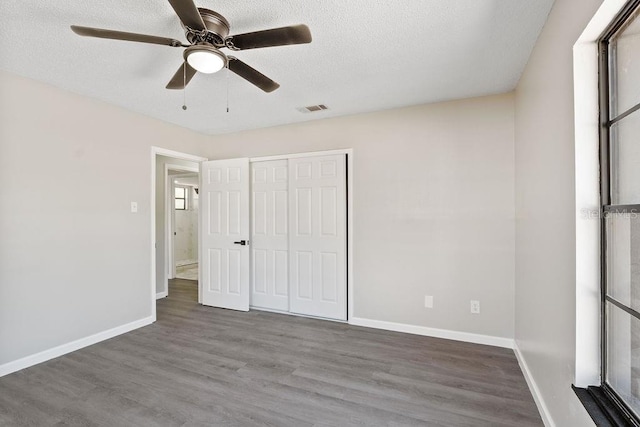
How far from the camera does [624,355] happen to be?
1223 millimetres

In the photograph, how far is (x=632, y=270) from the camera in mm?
1172

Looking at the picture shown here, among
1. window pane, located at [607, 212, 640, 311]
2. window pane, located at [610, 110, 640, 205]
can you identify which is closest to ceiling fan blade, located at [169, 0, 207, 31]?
window pane, located at [610, 110, 640, 205]

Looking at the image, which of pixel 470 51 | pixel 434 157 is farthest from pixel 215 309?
pixel 470 51

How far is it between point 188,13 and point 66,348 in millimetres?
3179

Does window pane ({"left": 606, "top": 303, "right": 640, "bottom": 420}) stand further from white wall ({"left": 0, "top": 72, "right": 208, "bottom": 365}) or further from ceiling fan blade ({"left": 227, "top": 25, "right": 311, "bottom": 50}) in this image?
white wall ({"left": 0, "top": 72, "right": 208, "bottom": 365})

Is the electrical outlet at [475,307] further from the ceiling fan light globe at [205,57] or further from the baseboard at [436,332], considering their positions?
the ceiling fan light globe at [205,57]

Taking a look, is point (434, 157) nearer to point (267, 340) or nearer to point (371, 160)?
point (371, 160)

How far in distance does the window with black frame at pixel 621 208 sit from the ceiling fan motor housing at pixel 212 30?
1.87 meters

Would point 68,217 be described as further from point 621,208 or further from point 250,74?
point 621,208

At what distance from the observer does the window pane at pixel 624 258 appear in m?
1.14

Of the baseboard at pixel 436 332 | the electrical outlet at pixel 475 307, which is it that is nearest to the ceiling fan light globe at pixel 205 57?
the baseboard at pixel 436 332

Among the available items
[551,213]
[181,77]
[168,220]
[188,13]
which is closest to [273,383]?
[551,213]

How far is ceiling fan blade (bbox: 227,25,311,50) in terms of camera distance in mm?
1543

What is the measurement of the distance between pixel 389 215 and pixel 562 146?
6.35ft
